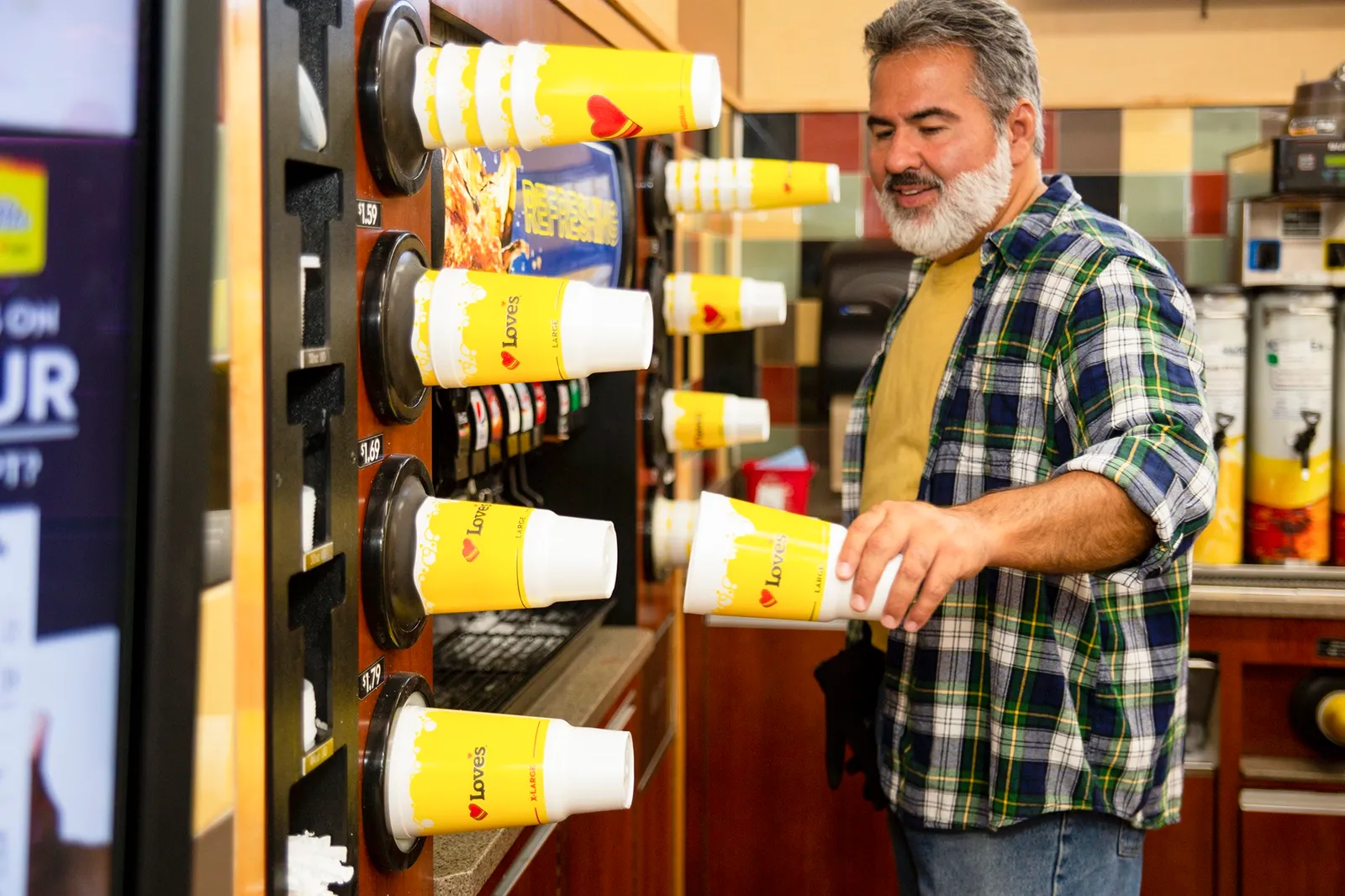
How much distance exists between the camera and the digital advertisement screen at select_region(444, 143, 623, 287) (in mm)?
1439

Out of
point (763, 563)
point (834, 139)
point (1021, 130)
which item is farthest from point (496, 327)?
point (834, 139)

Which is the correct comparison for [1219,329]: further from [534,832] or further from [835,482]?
[534,832]

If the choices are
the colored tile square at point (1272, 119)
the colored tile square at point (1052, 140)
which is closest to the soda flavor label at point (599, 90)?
the colored tile square at point (1052, 140)

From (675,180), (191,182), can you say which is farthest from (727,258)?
(191,182)

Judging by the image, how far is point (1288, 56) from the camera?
11.4 ft

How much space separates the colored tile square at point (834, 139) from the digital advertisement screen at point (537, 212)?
1568 millimetres

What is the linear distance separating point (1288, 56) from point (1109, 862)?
281 cm

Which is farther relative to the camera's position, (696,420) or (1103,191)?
(1103,191)

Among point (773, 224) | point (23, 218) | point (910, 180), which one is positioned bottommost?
point (23, 218)

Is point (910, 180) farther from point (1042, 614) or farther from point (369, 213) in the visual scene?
point (369, 213)

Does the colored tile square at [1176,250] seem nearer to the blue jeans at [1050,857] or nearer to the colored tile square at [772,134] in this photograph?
the colored tile square at [772,134]

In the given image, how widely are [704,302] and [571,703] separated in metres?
1.00

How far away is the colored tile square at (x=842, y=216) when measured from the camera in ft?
11.7

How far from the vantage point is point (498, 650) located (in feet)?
6.33
